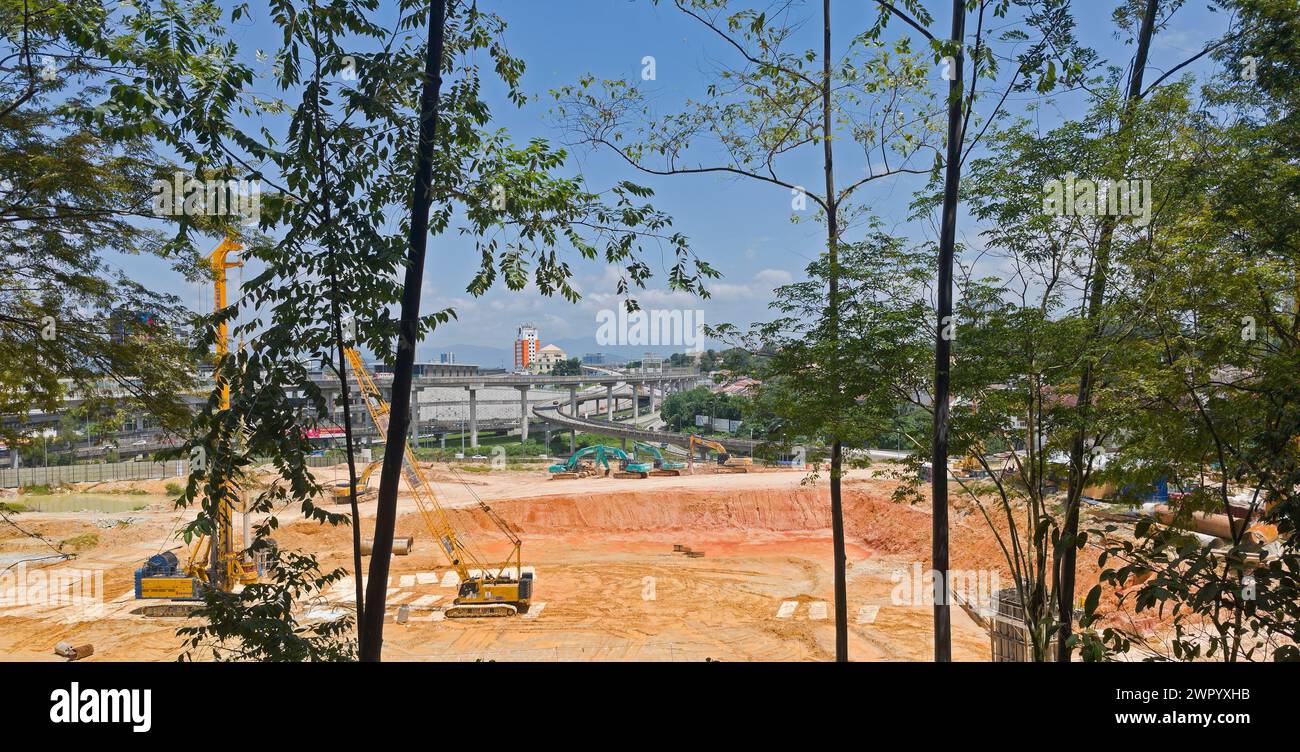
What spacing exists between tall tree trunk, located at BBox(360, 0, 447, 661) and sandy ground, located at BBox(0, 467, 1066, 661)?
15.6 feet

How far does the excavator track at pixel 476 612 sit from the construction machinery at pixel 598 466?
18.1 metres

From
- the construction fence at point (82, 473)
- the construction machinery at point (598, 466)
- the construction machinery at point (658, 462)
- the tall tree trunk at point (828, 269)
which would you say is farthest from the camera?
the construction machinery at point (658, 462)

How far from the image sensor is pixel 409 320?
13.3 ft

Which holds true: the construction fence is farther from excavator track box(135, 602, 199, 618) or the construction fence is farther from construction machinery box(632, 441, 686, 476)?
construction machinery box(632, 441, 686, 476)

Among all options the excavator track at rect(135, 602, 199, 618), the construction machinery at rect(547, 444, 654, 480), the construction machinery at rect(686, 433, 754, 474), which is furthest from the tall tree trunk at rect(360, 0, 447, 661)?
the construction machinery at rect(686, 433, 754, 474)

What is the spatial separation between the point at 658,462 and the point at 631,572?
17.3 meters

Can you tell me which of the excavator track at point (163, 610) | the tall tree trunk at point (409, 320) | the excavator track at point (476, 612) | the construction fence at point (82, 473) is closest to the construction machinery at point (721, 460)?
the excavator track at point (476, 612)

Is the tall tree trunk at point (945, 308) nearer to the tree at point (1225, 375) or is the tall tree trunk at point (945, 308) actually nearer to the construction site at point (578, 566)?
the tree at point (1225, 375)

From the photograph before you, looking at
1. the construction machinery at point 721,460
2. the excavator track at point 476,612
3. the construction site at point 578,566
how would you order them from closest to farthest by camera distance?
the construction site at point 578,566 → the excavator track at point 476,612 → the construction machinery at point 721,460

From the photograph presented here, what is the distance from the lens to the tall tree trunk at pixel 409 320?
398 centimetres

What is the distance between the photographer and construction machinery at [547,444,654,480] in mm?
37094
